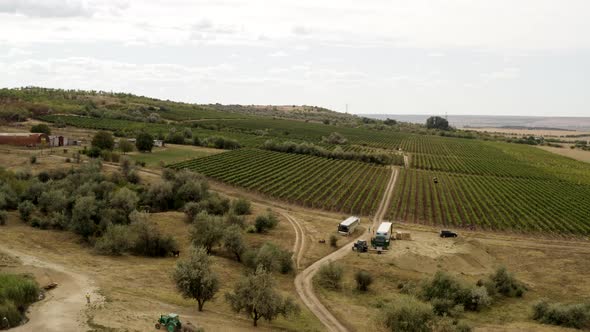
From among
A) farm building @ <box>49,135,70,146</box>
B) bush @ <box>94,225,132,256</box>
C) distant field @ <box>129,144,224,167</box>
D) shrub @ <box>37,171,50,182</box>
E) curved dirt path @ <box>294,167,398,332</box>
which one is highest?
farm building @ <box>49,135,70,146</box>

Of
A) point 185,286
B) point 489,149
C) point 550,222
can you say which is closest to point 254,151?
point 550,222

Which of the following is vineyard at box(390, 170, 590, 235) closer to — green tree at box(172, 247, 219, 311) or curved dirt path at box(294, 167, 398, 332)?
curved dirt path at box(294, 167, 398, 332)

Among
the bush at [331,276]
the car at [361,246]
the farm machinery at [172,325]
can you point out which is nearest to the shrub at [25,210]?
the farm machinery at [172,325]

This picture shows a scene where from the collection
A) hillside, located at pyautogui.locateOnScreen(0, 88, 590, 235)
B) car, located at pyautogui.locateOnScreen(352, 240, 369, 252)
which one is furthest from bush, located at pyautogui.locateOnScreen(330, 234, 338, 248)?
hillside, located at pyautogui.locateOnScreen(0, 88, 590, 235)

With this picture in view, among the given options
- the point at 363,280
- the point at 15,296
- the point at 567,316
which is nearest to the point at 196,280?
the point at 15,296

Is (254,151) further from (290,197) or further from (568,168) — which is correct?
(568,168)

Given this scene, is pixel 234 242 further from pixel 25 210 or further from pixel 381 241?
pixel 25 210

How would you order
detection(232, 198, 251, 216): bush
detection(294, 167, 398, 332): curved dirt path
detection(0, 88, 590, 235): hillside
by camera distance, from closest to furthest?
detection(294, 167, 398, 332): curved dirt path, detection(232, 198, 251, 216): bush, detection(0, 88, 590, 235): hillside
